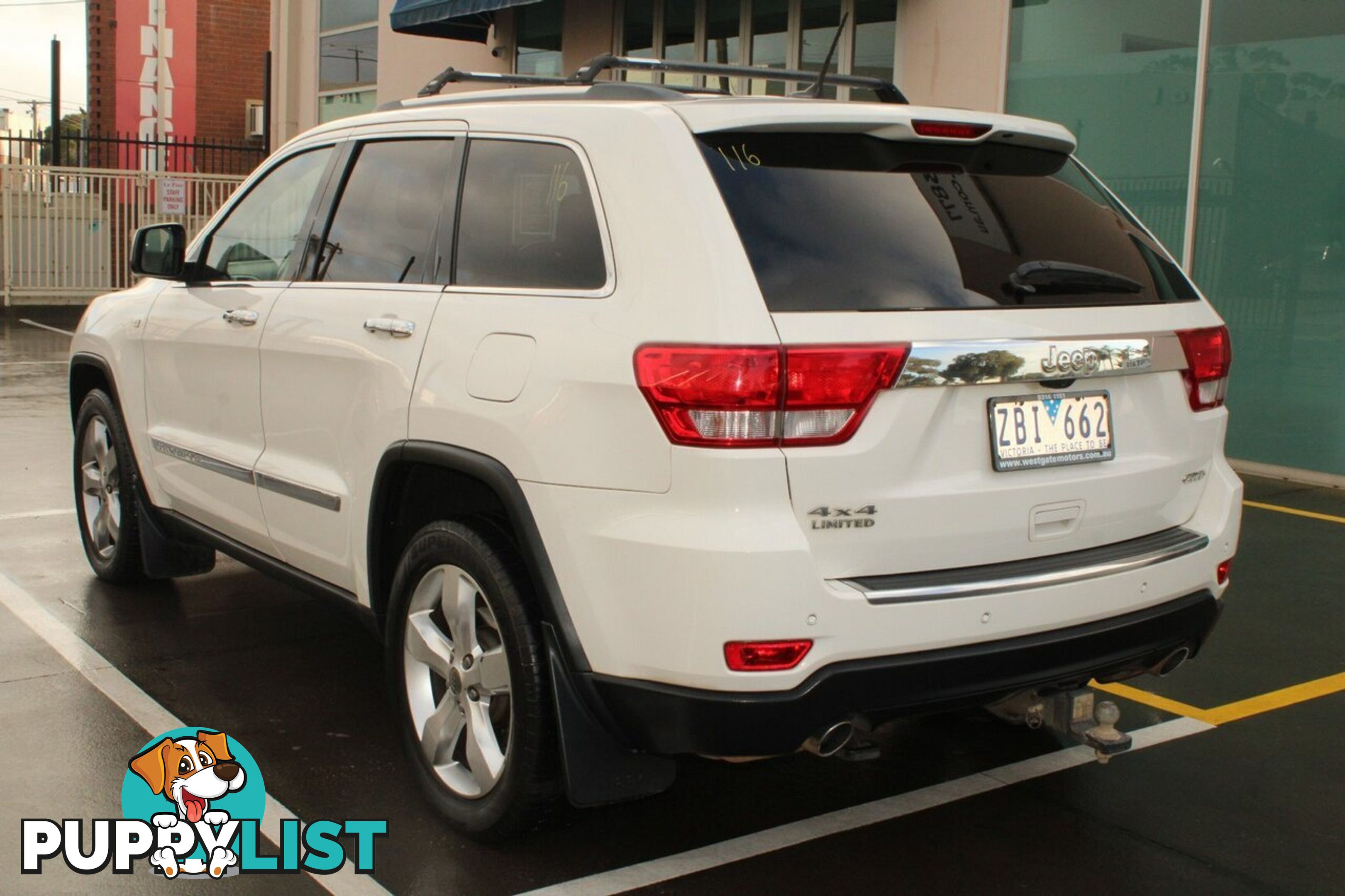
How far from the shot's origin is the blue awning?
47.4 ft

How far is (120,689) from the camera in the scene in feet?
15.6

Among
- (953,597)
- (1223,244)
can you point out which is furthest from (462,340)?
(1223,244)

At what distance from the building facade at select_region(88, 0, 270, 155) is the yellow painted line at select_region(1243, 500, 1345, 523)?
26351 millimetres

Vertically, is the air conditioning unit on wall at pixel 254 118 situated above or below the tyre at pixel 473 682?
above

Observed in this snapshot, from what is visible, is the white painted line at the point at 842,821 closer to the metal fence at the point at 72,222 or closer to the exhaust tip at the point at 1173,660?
the exhaust tip at the point at 1173,660

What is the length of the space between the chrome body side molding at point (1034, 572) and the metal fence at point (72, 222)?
18835mm

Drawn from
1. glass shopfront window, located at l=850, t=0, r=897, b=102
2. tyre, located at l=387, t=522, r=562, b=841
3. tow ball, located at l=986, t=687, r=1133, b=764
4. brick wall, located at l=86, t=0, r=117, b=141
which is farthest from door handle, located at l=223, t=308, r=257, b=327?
brick wall, located at l=86, t=0, r=117, b=141

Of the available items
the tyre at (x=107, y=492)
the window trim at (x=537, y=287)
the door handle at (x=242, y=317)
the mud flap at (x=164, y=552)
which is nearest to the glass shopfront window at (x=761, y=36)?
the tyre at (x=107, y=492)

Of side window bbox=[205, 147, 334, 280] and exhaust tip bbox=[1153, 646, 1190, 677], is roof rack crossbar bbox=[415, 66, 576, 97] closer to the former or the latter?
side window bbox=[205, 147, 334, 280]

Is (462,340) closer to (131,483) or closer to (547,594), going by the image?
(547,594)

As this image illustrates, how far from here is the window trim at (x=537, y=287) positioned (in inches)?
130

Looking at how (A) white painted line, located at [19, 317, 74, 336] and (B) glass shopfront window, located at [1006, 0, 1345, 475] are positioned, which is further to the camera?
(A) white painted line, located at [19, 317, 74, 336]

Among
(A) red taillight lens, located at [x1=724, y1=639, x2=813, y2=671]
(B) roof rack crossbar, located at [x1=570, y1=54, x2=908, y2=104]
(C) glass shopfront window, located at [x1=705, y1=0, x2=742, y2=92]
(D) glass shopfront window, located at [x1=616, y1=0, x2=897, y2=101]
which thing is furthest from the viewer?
(C) glass shopfront window, located at [x1=705, y1=0, x2=742, y2=92]

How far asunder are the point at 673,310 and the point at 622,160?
0.47m
